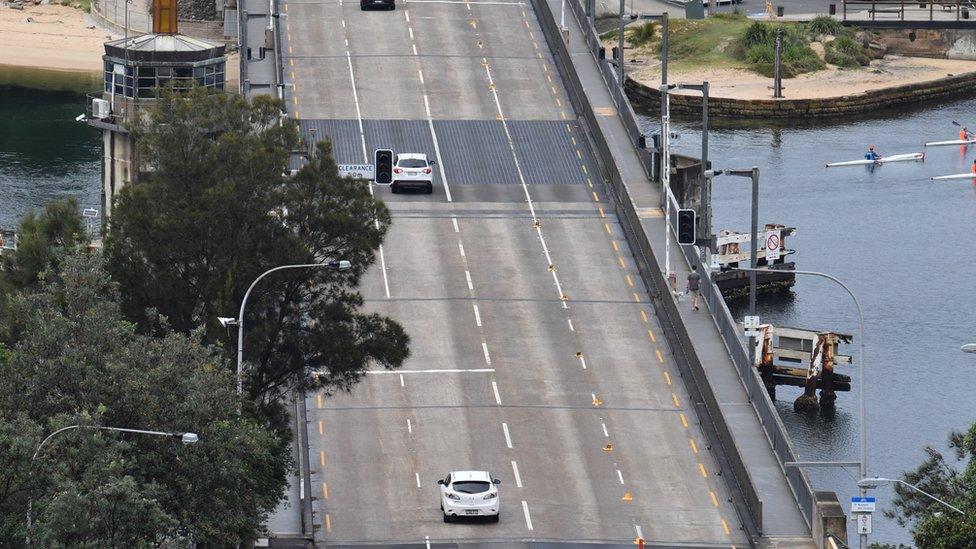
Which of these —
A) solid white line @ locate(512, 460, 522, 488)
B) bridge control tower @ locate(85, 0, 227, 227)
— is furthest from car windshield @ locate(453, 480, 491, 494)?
bridge control tower @ locate(85, 0, 227, 227)

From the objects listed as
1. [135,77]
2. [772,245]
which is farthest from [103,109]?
[772,245]

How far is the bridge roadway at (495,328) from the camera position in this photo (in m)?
68.6

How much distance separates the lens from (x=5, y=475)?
4984 centimetres

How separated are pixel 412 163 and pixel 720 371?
2419 cm

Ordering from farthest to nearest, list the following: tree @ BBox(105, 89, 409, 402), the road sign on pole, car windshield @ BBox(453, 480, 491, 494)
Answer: the road sign on pole < car windshield @ BBox(453, 480, 491, 494) < tree @ BBox(105, 89, 409, 402)

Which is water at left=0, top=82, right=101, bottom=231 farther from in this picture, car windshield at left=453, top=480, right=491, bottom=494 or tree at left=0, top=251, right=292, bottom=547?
tree at left=0, top=251, right=292, bottom=547

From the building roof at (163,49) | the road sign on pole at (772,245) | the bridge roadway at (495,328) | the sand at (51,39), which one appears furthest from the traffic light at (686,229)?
the sand at (51,39)

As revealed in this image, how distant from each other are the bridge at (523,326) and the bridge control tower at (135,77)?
228 inches

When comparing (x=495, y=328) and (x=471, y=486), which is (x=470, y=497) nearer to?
(x=471, y=486)

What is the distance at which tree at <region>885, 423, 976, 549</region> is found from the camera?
53.6m

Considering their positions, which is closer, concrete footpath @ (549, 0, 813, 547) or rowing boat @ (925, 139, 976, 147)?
concrete footpath @ (549, 0, 813, 547)

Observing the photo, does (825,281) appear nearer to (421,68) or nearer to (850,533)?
(421,68)

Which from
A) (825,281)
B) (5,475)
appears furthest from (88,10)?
(5,475)

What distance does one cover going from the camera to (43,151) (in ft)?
476
